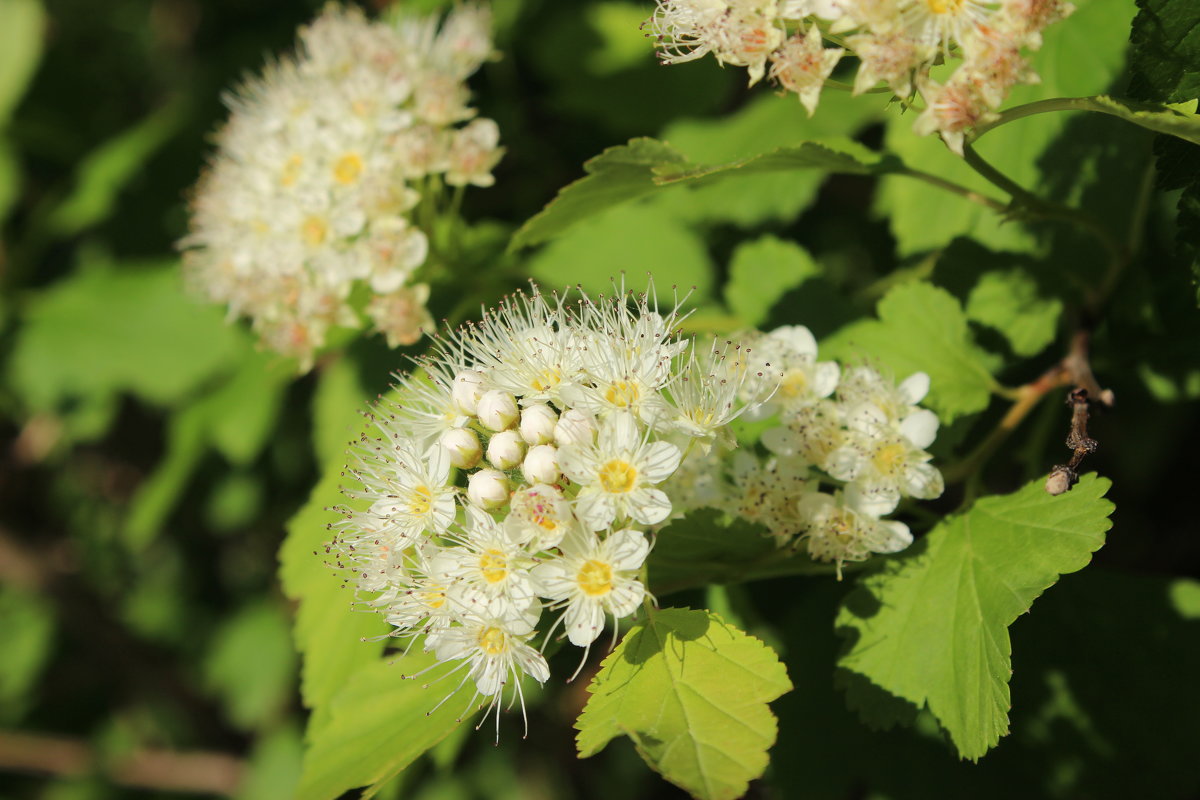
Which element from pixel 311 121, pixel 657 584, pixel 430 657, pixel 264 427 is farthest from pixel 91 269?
pixel 657 584

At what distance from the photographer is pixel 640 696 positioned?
4.07 ft

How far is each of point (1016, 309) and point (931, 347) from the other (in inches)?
7.9

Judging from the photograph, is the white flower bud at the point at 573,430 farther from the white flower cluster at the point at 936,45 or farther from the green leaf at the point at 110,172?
the green leaf at the point at 110,172

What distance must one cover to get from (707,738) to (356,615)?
70cm

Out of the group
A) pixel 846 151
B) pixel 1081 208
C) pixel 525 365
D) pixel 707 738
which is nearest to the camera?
pixel 707 738

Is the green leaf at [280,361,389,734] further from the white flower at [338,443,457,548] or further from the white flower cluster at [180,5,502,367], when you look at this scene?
the white flower cluster at [180,5,502,367]

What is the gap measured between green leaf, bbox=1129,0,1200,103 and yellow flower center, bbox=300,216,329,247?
4.65 ft

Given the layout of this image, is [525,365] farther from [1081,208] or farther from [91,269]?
[91,269]

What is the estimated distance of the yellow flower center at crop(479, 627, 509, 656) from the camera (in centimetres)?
133

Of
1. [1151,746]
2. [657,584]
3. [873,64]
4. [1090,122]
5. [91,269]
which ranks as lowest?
[1151,746]

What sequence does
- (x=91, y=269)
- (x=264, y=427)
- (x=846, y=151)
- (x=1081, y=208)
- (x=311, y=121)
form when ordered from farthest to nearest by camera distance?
(x=91, y=269)
(x=264, y=427)
(x=311, y=121)
(x=1081, y=208)
(x=846, y=151)

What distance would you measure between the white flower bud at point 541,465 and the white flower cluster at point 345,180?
0.65 m

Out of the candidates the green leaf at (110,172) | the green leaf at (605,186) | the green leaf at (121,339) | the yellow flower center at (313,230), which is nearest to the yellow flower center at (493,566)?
the green leaf at (605,186)

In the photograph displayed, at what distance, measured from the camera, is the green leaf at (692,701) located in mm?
1157
